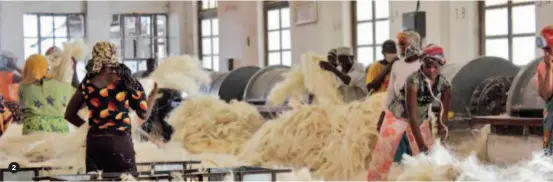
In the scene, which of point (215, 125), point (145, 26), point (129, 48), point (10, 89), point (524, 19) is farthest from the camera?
point (145, 26)

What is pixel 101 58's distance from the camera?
4797 millimetres

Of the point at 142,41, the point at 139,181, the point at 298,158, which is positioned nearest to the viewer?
the point at 139,181

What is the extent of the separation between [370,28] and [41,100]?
6.36m

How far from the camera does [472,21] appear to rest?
9.81m

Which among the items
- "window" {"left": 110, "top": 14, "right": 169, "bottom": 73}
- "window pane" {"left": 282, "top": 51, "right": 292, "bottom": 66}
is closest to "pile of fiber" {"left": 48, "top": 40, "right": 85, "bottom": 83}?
"window pane" {"left": 282, "top": 51, "right": 292, "bottom": 66}

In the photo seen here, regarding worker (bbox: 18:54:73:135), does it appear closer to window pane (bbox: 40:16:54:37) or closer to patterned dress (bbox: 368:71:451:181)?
patterned dress (bbox: 368:71:451:181)

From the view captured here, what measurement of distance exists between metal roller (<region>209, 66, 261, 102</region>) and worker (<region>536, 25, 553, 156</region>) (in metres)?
7.15

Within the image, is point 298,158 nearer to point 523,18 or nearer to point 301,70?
point 301,70

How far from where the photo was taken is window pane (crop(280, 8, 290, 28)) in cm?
1469

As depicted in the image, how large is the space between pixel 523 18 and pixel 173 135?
158 inches

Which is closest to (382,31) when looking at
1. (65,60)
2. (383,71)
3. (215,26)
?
(383,71)

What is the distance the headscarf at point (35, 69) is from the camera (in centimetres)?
652

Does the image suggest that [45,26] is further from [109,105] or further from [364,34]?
[109,105]

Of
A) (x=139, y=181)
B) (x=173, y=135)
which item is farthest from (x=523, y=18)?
(x=139, y=181)
